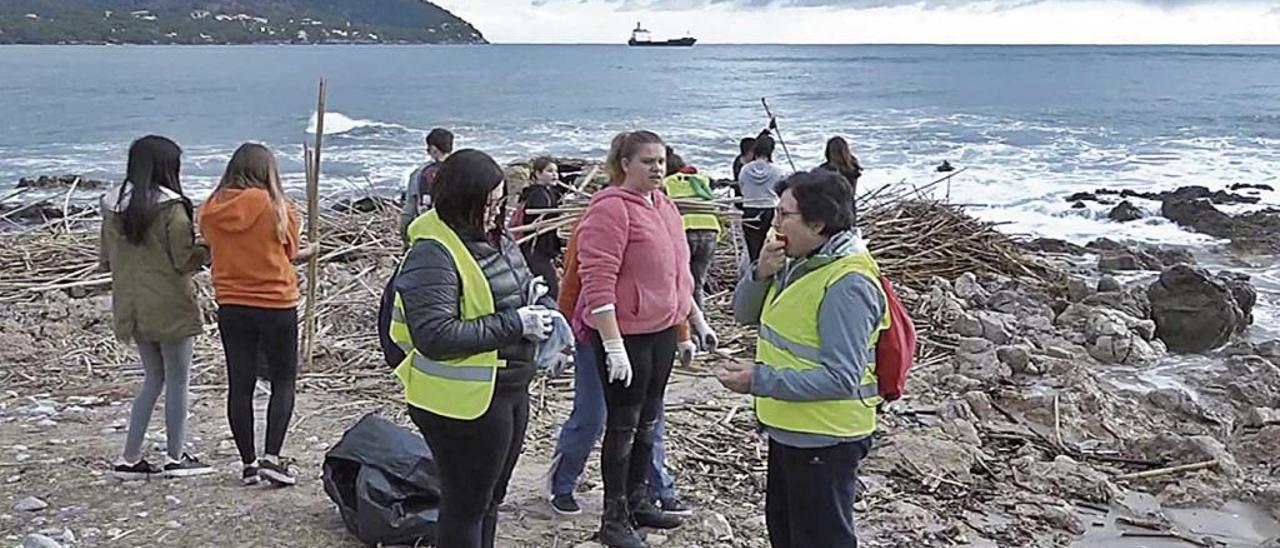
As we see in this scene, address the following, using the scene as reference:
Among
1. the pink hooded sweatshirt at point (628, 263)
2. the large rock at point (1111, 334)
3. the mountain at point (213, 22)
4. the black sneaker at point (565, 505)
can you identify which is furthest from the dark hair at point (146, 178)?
the mountain at point (213, 22)

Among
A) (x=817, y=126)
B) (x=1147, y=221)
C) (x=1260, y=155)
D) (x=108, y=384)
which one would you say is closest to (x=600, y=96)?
(x=817, y=126)

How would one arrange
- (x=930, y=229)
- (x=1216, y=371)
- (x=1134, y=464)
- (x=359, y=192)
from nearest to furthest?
(x=1134, y=464)
(x=1216, y=371)
(x=930, y=229)
(x=359, y=192)

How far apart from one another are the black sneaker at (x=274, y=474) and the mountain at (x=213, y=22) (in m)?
163

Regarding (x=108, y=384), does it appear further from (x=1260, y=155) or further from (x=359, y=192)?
(x=1260, y=155)

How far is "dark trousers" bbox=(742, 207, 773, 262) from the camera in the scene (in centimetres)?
973

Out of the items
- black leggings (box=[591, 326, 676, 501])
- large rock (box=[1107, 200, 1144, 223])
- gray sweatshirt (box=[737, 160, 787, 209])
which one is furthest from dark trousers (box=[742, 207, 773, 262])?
large rock (box=[1107, 200, 1144, 223])

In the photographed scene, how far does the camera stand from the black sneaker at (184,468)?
5.47 metres

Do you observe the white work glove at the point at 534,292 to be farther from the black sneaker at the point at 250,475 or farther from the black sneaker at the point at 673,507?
the black sneaker at the point at 250,475

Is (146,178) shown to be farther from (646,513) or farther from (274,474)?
(646,513)

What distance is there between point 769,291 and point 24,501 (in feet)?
10.9

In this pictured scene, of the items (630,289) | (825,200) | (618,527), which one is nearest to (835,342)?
(825,200)

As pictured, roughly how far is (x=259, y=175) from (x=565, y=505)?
70.3 inches

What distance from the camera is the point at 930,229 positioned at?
12305 millimetres

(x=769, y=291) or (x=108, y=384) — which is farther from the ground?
(x=769, y=291)
